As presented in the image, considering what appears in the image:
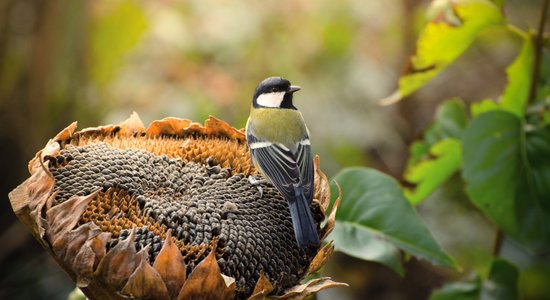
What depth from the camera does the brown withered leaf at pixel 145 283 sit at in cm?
87

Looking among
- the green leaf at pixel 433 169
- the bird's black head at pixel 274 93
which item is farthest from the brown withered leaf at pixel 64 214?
the green leaf at pixel 433 169

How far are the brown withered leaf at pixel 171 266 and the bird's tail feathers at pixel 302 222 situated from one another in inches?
6.7

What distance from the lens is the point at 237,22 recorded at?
375 centimetres

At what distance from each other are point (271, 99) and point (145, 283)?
58cm

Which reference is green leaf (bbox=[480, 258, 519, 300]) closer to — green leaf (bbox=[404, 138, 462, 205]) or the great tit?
green leaf (bbox=[404, 138, 462, 205])

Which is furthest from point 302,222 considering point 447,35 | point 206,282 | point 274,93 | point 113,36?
point 113,36

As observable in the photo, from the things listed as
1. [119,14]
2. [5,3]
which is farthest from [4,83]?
[119,14]

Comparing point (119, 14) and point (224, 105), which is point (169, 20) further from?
point (224, 105)

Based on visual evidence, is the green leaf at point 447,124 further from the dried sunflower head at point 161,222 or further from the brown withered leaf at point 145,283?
the brown withered leaf at point 145,283

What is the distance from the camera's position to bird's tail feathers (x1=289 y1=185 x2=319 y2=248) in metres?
0.97

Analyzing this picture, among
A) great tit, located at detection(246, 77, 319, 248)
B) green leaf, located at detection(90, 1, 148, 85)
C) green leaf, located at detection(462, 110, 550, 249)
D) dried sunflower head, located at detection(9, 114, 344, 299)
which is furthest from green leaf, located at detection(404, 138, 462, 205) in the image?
green leaf, located at detection(90, 1, 148, 85)

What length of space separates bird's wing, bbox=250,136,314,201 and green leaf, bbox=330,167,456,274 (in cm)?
23

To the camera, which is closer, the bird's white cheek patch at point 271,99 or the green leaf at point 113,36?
the bird's white cheek patch at point 271,99

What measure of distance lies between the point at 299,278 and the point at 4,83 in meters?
2.41
